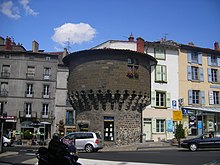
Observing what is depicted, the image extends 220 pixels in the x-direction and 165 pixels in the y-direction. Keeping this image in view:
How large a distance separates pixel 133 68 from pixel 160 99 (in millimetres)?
5197

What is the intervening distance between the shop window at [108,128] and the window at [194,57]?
11.7 m

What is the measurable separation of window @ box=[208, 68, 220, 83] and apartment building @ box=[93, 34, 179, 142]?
172 inches

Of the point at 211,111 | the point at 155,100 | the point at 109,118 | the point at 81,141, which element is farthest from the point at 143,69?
the point at 81,141

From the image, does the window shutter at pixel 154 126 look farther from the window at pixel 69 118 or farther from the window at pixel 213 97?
the window at pixel 69 118

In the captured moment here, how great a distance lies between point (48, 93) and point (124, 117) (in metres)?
18.4

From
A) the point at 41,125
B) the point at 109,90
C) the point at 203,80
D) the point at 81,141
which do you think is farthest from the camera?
the point at 41,125

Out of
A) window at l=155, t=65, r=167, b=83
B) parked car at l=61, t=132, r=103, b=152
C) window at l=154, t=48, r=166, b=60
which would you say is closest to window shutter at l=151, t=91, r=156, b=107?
window at l=155, t=65, r=167, b=83

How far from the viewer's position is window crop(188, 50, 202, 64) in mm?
28522

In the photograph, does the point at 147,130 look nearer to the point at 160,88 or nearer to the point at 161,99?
the point at 161,99

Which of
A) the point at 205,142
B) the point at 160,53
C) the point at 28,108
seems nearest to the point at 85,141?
the point at 205,142

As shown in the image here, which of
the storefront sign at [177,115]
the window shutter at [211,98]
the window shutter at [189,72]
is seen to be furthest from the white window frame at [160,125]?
the window shutter at [211,98]

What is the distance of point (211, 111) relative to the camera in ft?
84.3

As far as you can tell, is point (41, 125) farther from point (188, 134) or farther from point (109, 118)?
point (188, 134)

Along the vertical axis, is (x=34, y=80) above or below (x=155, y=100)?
above
